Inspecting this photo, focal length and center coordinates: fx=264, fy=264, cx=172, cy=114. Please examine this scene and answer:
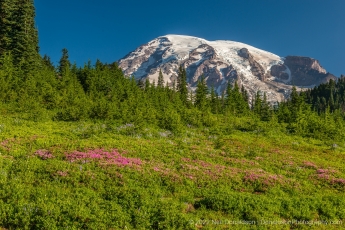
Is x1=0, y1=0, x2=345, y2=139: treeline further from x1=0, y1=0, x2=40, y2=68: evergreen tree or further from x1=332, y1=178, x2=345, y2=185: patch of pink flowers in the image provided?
x1=332, y1=178, x2=345, y2=185: patch of pink flowers

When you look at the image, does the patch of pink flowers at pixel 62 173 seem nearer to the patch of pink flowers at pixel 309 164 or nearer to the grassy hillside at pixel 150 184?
the grassy hillside at pixel 150 184

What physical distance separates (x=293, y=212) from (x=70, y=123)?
19746 mm

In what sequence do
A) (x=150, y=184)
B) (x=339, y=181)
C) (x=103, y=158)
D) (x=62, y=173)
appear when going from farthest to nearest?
(x=339, y=181) < (x=103, y=158) < (x=150, y=184) < (x=62, y=173)

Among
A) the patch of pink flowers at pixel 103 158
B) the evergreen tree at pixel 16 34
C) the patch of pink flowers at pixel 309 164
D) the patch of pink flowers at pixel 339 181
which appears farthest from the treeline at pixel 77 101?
the patch of pink flowers at pixel 339 181

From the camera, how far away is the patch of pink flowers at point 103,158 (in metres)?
13.9

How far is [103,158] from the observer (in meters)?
14.4

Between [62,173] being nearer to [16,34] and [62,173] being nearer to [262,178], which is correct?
[262,178]

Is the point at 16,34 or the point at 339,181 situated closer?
the point at 339,181

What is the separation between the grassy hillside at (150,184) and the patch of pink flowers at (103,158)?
55 millimetres

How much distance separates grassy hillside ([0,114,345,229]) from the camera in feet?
28.7

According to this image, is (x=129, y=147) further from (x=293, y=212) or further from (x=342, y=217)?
(x=342, y=217)

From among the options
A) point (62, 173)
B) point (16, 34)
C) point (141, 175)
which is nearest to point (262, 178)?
point (141, 175)

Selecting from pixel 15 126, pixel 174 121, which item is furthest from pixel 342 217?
pixel 15 126

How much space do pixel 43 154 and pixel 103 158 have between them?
3.19 m
